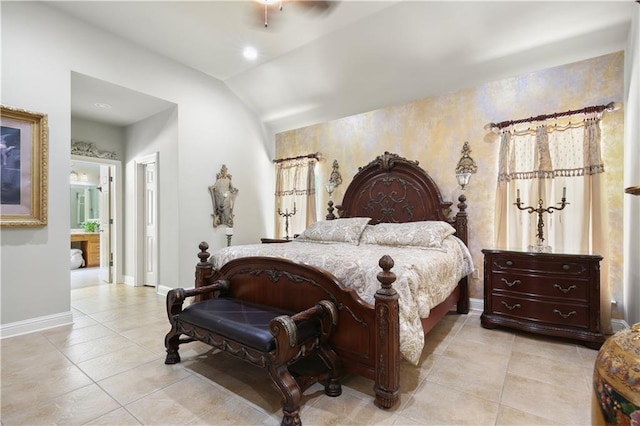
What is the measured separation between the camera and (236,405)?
1.80 metres

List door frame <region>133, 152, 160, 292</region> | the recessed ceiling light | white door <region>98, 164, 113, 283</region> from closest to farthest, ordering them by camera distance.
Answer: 1. the recessed ceiling light
2. door frame <region>133, 152, 160, 292</region>
3. white door <region>98, 164, 113, 283</region>

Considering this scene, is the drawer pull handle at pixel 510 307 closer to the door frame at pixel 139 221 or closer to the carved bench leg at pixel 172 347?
the carved bench leg at pixel 172 347

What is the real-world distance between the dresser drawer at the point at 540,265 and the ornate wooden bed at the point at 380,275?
0.57 meters

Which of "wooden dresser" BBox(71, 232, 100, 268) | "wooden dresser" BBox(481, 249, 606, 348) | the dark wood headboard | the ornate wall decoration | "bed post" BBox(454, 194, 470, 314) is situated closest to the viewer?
"wooden dresser" BBox(481, 249, 606, 348)

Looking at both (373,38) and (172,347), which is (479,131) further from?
(172,347)

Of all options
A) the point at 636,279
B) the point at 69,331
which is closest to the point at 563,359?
the point at 636,279

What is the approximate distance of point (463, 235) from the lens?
355 centimetres

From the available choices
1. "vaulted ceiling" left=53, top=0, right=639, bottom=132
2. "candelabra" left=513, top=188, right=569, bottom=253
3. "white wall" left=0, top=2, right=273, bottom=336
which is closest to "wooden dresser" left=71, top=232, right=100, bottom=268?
"vaulted ceiling" left=53, top=0, right=639, bottom=132

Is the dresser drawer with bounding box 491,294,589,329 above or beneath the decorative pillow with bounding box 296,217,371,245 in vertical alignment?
beneath

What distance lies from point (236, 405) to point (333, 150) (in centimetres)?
381

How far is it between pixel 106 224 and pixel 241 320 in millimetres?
4808

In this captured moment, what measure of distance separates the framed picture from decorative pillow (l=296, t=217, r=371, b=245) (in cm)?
283

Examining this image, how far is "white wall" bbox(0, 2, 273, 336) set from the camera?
2.94 m

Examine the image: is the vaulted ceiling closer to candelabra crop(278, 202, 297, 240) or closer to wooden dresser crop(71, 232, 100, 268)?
candelabra crop(278, 202, 297, 240)
